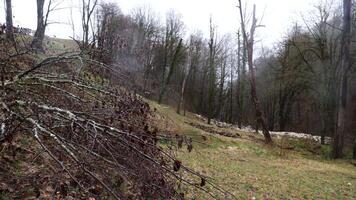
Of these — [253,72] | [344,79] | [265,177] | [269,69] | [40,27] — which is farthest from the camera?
[269,69]

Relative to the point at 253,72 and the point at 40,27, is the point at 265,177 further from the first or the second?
the point at 253,72

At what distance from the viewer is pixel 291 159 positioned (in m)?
14.0

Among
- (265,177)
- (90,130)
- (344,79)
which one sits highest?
(344,79)

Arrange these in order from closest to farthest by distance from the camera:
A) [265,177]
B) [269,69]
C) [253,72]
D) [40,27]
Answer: [40,27] < [265,177] < [253,72] < [269,69]

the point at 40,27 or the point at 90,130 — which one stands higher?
the point at 40,27

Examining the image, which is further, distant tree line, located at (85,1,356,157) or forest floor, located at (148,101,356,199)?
distant tree line, located at (85,1,356,157)

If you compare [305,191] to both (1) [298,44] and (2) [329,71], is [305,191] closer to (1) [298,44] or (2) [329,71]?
(2) [329,71]

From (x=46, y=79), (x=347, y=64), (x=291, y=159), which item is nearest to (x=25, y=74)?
(x=46, y=79)

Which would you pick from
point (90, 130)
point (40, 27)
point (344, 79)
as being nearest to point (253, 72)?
point (344, 79)

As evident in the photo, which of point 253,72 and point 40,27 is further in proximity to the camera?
point 253,72

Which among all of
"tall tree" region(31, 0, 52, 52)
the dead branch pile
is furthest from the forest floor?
"tall tree" region(31, 0, 52, 52)

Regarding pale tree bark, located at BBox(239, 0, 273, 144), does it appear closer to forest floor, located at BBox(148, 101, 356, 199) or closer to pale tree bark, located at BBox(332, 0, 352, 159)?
pale tree bark, located at BBox(332, 0, 352, 159)

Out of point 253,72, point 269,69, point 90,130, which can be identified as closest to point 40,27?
point 90,130

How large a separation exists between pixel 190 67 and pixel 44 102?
3163cm
